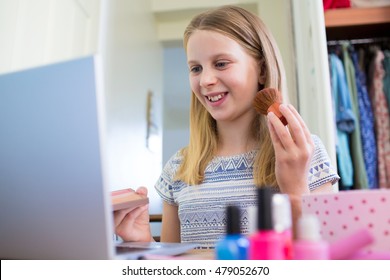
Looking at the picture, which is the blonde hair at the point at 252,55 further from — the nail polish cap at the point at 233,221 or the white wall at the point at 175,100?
the white wall at the point at 175,100

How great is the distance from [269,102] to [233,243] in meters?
0.38

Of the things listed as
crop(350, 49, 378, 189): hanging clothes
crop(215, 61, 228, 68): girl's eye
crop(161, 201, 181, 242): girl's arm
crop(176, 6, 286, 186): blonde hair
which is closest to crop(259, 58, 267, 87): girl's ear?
crop(176, 6, 286, 186): blonde hair

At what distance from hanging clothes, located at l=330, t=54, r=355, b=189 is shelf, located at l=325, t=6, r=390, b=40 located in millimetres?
175

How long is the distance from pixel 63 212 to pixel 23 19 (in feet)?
3.25

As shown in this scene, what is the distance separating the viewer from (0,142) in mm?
380

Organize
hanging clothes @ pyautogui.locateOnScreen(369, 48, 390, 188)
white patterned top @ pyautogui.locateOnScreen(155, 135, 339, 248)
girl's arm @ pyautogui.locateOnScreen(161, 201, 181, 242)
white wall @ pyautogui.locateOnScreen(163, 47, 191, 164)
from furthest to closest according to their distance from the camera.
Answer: white wall @ pyautogui.locateOnScreen(163, 47, 191, 164) → hanging clothes @ pyautogui.locateOnScreen(369, 48, 390, 188) → girl's arm @ pyautogui.locateOnScreen(161, 201, 181, 242) → white patterned top @ pyautogui.locateOnScreen(155, 135, 339, 248)

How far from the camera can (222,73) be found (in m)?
0.79

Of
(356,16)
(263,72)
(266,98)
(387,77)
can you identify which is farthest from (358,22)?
(266,98)

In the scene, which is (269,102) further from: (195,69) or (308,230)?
(308,230)

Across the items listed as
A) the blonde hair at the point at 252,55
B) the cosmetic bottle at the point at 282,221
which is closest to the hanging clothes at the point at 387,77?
the blonde hair at the point at 252,55

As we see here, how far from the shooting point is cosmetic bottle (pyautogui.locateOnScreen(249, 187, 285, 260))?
0.87 feet

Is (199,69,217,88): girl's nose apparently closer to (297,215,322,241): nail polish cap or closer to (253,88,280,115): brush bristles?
(253,88,280,115): brush bristles
